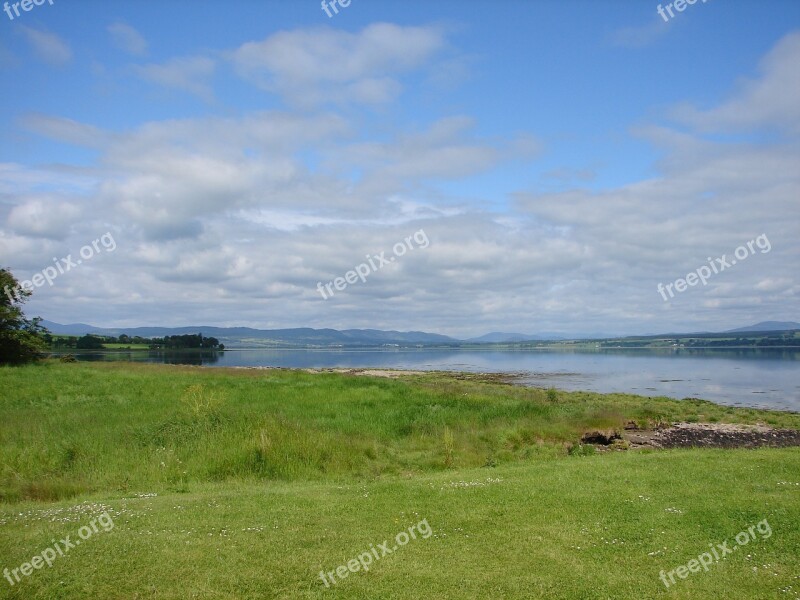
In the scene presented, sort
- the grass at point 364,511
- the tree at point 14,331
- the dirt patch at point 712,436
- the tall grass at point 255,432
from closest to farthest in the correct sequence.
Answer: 1. the grass at point 364,511
2. the tall grass at point 255,432
3. the dirt patch at point 712,436
4. the tree at point 14,331

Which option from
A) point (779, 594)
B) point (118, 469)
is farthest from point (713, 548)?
point (118, 469)

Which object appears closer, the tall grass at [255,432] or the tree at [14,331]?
the tall grass at [255,432]

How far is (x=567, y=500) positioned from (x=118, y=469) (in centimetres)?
1317

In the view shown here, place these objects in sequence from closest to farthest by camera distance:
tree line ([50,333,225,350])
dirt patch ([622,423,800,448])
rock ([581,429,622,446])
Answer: dirt patch ([622,423,800,448])
rock ([581,429,622,446])
tree line ([50,333,225,350])
